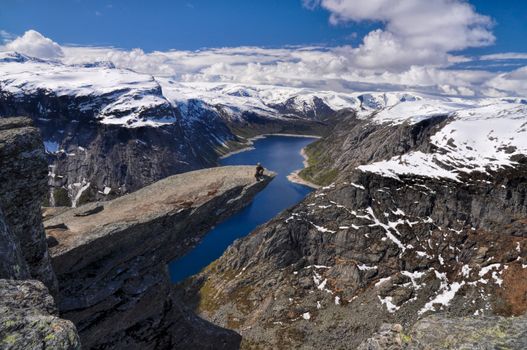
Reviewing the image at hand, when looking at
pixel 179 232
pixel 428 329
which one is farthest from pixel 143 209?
pixel 428 329

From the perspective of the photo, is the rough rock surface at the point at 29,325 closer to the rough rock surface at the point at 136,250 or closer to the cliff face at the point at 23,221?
the cliff face at the point at 23,221

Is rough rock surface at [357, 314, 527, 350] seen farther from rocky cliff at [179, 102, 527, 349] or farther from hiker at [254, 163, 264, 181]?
rocky cliff at [179, 102, 527, 349]

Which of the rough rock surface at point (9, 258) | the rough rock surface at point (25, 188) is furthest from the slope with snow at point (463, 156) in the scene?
the rough rock surface at point (9, 258)

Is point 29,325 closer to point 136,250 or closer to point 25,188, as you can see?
point 25,188

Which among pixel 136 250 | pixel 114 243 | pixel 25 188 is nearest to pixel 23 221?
pixel 25 188

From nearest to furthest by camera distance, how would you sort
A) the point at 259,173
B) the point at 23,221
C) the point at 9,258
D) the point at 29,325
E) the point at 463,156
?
the point at 29,325
the point at 9,258
the point at 23,221
the point at 259,173
the point at 463,156

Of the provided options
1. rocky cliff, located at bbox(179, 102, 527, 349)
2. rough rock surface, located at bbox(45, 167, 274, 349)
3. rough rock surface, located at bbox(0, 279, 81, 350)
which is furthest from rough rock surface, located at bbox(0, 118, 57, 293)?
rocky cliff, located at bbox(179, 102, 527, 349)
